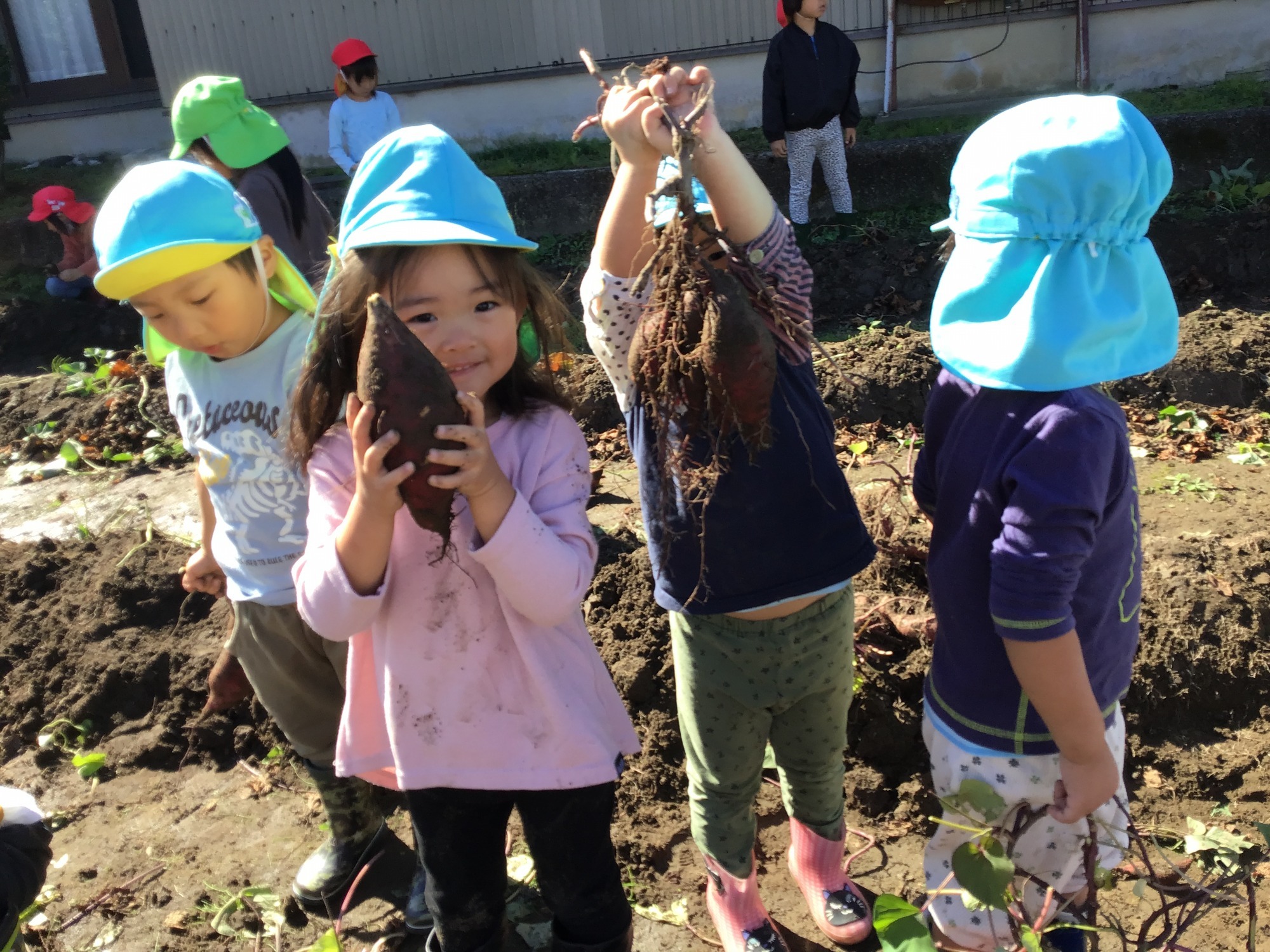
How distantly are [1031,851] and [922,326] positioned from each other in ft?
16.8

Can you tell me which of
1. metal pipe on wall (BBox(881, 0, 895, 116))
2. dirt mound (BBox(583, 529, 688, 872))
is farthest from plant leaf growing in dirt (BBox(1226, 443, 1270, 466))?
metal pipe on wall (BBox(881, 0, 895, 116))

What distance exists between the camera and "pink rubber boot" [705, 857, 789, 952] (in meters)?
2.29

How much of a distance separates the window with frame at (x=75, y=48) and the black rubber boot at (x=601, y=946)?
1235 cm

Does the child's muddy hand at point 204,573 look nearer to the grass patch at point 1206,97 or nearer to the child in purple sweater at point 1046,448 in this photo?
the child in purple sweater at point 1046,448

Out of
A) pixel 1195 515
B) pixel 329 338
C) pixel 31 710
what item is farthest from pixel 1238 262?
pixel 31 710

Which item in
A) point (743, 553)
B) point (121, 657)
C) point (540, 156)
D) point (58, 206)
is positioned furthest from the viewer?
point (540, 156)

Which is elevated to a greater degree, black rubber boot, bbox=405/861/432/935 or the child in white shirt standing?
the child in white shirt standing

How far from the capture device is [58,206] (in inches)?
339

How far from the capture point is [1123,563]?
171cm

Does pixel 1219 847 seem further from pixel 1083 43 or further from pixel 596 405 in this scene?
pixel 1083 43

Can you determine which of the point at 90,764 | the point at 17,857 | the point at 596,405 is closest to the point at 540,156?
the point at 596,405

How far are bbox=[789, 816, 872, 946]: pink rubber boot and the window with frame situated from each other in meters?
12.3

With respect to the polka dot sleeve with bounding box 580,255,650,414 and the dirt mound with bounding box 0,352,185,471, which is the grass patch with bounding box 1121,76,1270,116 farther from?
the polka dot sleeve with bounding box 580,255,650,414

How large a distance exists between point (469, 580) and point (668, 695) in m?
1.40
